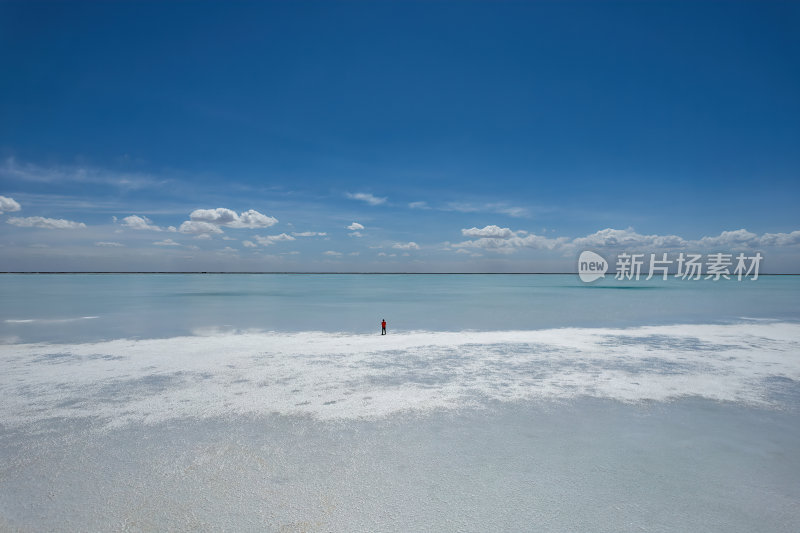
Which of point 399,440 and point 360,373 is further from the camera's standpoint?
point 360,373

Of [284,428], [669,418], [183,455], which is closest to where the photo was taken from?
[183,455]

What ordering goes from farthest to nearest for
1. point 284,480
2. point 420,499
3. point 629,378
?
1. point 629,378
2. point 284,480
3. point 420,499

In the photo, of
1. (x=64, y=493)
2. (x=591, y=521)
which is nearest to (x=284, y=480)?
(x=64, y=493)

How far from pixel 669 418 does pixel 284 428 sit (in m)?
6.04

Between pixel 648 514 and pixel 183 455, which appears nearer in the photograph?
pixel 648 514

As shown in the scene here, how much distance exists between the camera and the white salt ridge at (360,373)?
7.57 m

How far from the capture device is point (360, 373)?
32.6ft

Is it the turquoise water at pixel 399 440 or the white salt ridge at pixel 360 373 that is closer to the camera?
the turquoise water at pixel 399 440

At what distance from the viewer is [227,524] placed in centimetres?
414

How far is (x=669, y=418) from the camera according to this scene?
693 cm

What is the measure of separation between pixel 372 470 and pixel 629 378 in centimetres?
685

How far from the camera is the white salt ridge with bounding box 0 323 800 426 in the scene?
7570 mm

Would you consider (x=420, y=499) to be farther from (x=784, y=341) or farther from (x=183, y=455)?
(x=784, y=341)

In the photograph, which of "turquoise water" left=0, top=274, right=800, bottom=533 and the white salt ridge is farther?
the white salt ridge
